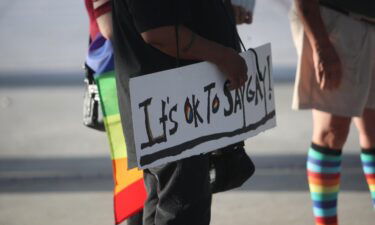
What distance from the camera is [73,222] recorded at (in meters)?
3.90

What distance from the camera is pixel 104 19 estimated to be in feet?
9.53

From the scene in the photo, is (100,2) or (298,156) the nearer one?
(100,2)

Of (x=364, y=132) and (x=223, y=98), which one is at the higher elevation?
(x=223, y=98)

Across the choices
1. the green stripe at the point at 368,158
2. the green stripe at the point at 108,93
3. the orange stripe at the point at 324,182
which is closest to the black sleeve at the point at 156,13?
the green stripe at the point at 108,93

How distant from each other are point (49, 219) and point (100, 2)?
1.42m

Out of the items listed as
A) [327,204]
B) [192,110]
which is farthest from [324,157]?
[192,110]

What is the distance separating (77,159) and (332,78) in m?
2.05

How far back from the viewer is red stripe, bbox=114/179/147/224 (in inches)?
120

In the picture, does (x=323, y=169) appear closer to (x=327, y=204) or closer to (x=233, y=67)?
(x=327, y=204)

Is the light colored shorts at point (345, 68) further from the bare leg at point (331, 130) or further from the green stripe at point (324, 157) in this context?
the green stripe at point (324, 157)

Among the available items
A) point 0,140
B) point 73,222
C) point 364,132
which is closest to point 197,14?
point 364,132

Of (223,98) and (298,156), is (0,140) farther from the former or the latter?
(223,98)

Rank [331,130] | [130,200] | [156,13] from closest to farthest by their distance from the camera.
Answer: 1. [156,13]
2. [130,200]
3. [331,130]

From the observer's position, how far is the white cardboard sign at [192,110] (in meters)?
2.36
